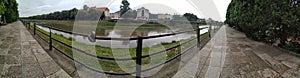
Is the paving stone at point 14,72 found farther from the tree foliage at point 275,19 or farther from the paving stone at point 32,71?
the tree foliage at point 275,19

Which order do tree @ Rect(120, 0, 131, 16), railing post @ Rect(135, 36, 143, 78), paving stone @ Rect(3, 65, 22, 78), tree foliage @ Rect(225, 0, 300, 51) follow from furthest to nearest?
tree @ Rect(120, 0, 131, 16), tree foliage @ Rect(225, 0, 300, 51), paving stone @ Rect(3, 65, 22, 78), railing post @ Rect(135, 36, 143, 78)

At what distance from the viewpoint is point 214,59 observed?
345 centimetres

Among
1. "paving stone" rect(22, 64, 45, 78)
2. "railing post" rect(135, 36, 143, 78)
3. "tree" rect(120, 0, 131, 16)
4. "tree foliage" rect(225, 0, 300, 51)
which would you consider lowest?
"paving stone" rect(22, 64, 45, 78)

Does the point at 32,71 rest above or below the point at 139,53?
below

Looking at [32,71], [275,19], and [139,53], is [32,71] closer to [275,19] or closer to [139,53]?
[139,53]

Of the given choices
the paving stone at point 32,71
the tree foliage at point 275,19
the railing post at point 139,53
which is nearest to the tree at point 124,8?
the tree foliage at point 275,19

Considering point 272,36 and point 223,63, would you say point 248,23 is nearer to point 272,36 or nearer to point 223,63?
point 272,36

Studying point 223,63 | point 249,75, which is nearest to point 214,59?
point 223,63

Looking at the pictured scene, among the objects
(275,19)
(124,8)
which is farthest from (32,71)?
(124,8)

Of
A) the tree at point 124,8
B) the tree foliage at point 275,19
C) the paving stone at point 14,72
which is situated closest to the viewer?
the paving stone at point 14,72

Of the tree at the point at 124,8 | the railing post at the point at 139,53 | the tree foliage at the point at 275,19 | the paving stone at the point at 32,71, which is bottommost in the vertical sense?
the paving stone at the point at 32,71

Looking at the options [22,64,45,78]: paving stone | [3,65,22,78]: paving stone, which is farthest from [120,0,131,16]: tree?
[3,65,22,78]: paving stone

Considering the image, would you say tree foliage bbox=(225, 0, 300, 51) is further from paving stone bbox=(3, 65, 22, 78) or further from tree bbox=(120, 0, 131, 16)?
tree bbox=(120, 0, 131, 16)

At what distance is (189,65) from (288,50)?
3.01 meters
